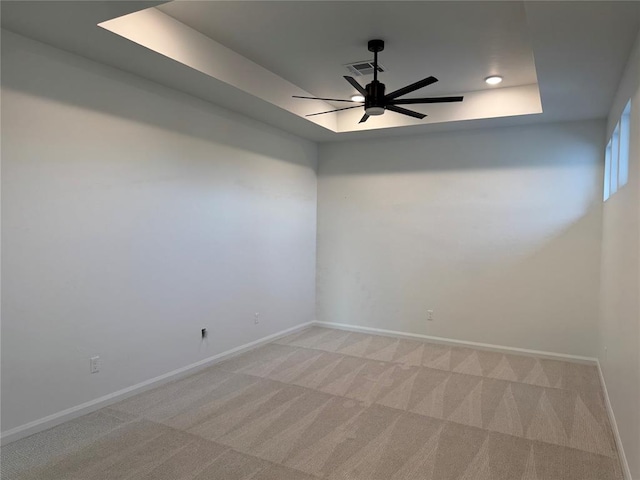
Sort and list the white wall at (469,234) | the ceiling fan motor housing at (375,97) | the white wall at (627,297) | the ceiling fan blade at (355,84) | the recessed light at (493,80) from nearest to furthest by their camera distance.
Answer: the white wall at (627,297)
the ceiling fan blade at (355,84)
the ceiling fan motor housing at (375,97)
the recessed light at (493,80)
the white wall at (469,234)

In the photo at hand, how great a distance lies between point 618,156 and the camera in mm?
3463

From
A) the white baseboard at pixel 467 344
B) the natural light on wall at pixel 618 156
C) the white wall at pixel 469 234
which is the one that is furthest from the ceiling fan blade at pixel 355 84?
the white baseboard at pixel 467 344

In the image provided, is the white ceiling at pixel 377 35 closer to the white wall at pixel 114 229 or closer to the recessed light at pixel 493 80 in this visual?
the recessed light at pixel 493 80

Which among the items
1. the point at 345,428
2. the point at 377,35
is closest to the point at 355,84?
the point at 377,35

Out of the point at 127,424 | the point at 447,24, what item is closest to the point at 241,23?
the point at 447,24

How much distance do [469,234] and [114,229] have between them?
3.89m

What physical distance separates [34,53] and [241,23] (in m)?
1.41

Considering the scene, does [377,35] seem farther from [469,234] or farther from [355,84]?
[469,234]

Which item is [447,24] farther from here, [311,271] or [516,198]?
[311,271]

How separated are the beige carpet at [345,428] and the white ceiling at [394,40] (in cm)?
260

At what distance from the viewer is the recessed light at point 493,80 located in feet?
13.6

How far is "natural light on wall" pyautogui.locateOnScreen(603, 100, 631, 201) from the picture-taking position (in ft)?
9.84

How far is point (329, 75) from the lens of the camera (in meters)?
4.13

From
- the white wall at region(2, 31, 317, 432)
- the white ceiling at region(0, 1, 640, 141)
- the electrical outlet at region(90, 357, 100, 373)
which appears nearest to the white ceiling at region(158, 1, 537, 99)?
the white ceiling at region(0, 1, 640, 141)
